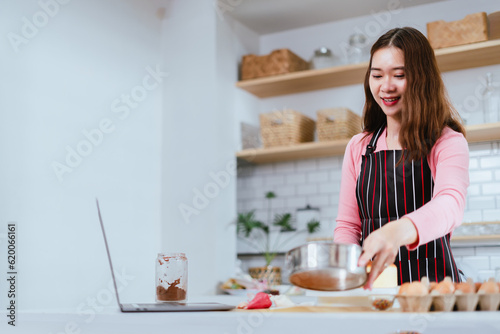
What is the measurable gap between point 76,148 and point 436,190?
8.20ft

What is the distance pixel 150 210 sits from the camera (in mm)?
4395

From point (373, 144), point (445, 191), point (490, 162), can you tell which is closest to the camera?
point (445, 191)

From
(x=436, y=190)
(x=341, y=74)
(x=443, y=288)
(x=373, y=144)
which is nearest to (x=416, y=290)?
(x=443, y=288)

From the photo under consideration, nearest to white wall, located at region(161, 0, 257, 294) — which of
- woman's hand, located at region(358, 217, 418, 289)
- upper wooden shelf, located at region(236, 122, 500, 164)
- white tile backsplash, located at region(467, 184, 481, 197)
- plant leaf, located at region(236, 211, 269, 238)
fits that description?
plant leaf, located at region(236, 211, 269, 238)

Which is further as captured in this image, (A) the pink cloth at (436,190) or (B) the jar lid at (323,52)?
(B) the jar lid at (323,52)

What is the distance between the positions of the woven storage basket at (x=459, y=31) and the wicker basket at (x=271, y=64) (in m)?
1.03

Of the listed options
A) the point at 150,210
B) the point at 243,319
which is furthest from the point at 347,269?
the point at 150,210

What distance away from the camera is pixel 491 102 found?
12.7ft

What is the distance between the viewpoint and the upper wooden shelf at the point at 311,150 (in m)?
3.82

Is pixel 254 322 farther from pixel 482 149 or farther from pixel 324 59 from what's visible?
pixel 324 59

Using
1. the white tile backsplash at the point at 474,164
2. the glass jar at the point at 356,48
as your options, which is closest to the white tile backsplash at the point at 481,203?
the white tile backsplash at the point at 474,164

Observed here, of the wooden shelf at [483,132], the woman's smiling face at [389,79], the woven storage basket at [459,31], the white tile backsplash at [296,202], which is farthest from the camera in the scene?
the white tile backsplash at [296,202]

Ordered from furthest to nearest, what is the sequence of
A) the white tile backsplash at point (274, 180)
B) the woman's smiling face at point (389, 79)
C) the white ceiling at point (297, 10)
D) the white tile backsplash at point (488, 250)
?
the white tile backsplash at point (274, 180) → the white ceiling at point (297, 10) → the white tile backsplash at point (488, 250) → the woman's smiling face at point (389, 79)

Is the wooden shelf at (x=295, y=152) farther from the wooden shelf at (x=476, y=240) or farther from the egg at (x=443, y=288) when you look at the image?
the egg at (x=443, y=288)
